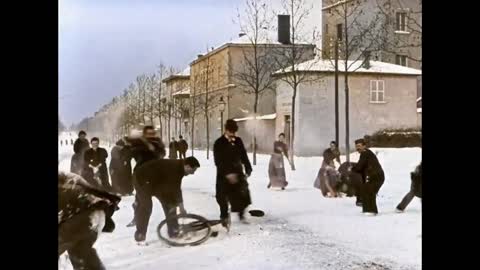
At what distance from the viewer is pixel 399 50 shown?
2.41 meters

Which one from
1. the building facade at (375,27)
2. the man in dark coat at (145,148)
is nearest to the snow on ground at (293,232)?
the man in dark coat at (145,148)

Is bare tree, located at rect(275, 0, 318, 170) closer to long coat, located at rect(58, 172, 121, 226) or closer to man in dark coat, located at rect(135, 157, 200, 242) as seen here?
man in dark coat, located at rect(135, 157, 200, 242)

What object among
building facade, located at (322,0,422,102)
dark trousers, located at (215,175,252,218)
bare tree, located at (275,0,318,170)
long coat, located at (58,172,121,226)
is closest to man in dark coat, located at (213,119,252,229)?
dark trousers, located at (215,175,252,218)

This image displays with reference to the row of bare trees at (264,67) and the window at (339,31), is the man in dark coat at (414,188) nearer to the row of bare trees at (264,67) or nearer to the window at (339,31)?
the row of bare trees at (264,67)

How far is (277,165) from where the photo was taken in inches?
94.0

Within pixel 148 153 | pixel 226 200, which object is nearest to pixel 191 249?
pixel 226 200

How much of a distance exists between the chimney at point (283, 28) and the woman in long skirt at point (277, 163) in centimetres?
41

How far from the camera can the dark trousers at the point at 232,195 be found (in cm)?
239

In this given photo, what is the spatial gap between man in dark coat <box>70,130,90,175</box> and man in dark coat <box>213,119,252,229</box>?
53 centimetres

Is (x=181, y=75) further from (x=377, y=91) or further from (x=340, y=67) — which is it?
(x=377, y=91)

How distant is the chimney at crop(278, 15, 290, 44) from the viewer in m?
2.43

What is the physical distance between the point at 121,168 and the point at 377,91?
3.68ft

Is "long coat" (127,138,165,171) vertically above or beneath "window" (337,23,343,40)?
beneath

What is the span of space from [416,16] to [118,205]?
4.77 ft
